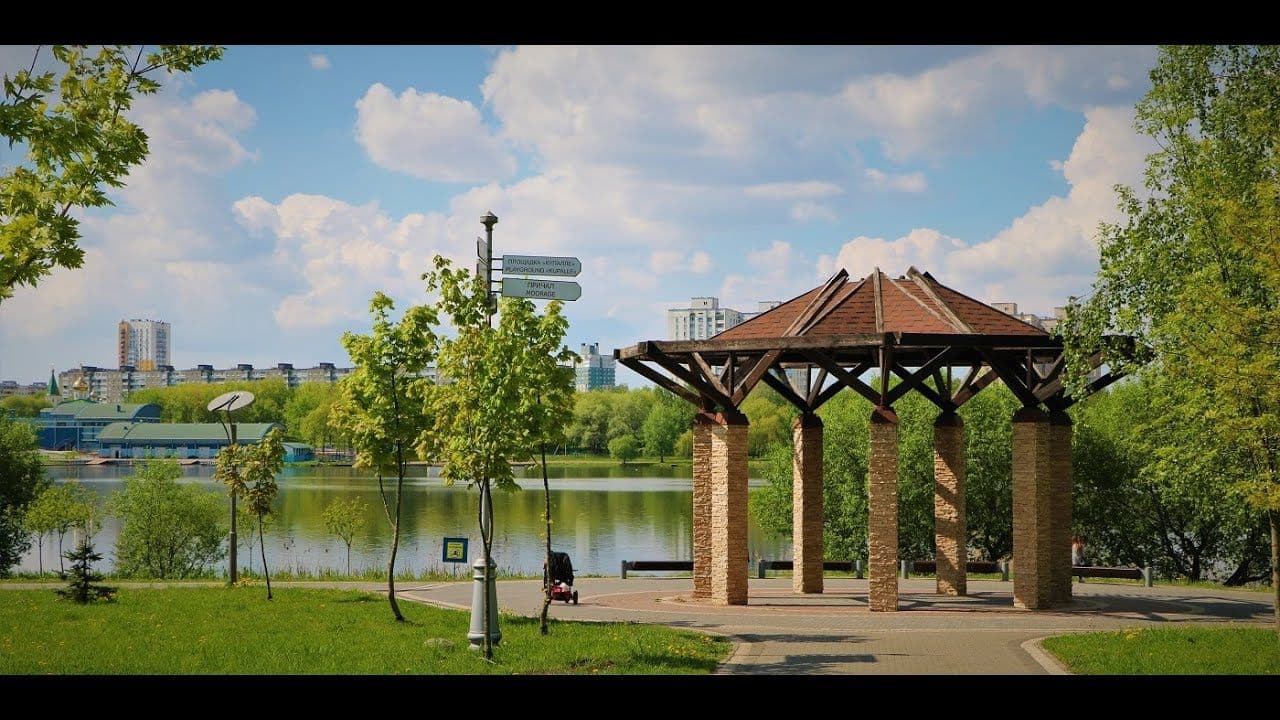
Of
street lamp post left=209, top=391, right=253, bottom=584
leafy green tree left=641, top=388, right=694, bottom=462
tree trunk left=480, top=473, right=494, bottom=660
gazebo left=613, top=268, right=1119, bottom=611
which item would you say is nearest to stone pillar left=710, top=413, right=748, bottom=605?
gazebo left=613, top=268, right=1119, bottom=611

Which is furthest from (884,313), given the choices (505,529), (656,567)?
(505,529)

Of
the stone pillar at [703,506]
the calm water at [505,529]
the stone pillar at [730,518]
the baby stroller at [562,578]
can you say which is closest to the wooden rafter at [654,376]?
the stone pillar at [703,506]

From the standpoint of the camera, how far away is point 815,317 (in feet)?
61.5

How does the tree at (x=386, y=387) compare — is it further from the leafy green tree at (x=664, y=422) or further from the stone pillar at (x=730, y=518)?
the leafy green tree at (x=664, y=422)

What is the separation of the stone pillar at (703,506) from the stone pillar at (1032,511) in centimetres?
519

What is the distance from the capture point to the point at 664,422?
8581cm

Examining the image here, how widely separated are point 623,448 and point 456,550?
6608 cm

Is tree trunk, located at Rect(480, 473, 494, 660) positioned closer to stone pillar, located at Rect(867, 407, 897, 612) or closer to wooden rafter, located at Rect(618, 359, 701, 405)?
wooden rafter, located at Rect(618, 359, 701, 405)

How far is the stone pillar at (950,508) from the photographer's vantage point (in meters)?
19.8

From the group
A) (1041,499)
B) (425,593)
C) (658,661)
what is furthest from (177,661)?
(1041,499)

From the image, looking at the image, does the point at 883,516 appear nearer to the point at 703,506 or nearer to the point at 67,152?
the point at 703,506
